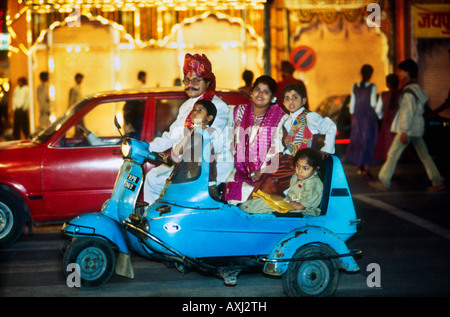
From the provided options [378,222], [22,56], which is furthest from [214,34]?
[378,222]

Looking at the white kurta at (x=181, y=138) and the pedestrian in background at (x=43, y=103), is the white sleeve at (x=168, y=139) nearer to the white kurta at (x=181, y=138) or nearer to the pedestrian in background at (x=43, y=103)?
the white kurta at (x=181, y=138)

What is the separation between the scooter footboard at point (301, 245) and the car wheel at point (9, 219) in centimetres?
333

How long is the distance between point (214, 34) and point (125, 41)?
2.36m

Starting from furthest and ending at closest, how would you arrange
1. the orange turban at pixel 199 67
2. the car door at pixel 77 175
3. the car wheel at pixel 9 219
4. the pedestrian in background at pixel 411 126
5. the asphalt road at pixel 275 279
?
the pedestrian in background at pixel 411 126 < the car door at pixel 77 175 < the car wheel at pixel 9 219 < the orange turban at pixel 199 67 < the asphalt road at pixel 275 279

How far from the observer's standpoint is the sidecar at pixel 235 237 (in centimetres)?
525

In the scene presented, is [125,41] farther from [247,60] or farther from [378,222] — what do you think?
[378,222]

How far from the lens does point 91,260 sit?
5609 millimetres

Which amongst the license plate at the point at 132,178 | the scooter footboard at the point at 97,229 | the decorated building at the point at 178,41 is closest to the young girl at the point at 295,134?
the license plate at the point at 132,178

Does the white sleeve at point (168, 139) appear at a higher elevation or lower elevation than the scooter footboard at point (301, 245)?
higher

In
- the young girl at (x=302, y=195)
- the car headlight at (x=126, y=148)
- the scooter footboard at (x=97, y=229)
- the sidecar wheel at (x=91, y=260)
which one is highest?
the car headlight at (x=126, y=148)

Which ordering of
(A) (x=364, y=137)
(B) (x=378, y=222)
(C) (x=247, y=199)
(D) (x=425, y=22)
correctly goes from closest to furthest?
(C) (x=247, y=199), (B) (x=378, y=222), (A) (x=364, y=137), (D) (x=425, y=22)

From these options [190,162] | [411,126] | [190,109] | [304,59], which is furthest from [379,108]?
[190,162]

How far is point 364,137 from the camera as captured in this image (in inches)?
517

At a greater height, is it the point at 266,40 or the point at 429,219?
the point at 266,40
